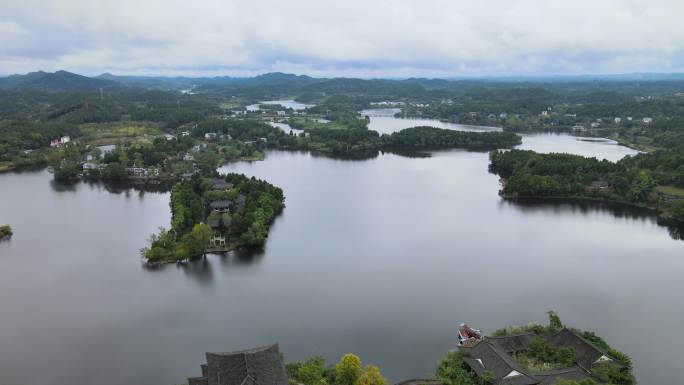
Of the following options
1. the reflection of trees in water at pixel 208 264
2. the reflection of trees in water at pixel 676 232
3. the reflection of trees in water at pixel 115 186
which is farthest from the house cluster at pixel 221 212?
the reflection of trees in water at pixel 676 232

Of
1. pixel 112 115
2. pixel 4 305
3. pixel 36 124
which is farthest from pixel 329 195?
pixel 112 115

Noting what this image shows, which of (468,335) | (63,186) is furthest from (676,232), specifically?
(63,186)

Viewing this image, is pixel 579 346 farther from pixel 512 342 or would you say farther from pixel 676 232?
pixel 676 232

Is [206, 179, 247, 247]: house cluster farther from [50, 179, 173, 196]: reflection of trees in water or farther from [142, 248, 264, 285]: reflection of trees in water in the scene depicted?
[50, 179, 173, 196]: reflection of trees in water

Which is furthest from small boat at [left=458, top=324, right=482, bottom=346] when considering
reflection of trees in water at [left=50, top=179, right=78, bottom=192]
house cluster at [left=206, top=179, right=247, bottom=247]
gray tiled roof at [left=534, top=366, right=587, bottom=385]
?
reflection of trees in water at [left=50, top=179, right=78, bottom=192]

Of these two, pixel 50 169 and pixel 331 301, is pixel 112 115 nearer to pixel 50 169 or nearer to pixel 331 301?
pixel 50 169
